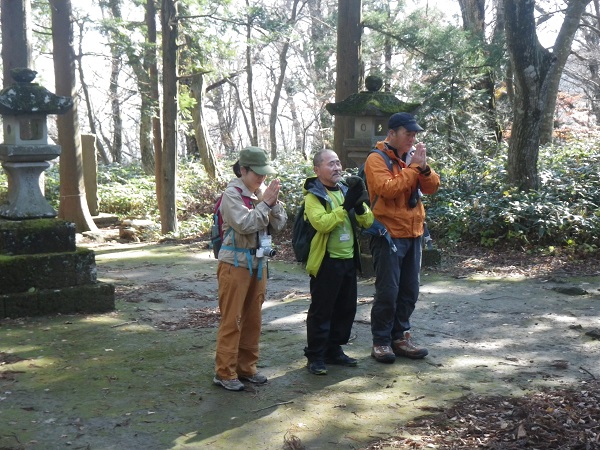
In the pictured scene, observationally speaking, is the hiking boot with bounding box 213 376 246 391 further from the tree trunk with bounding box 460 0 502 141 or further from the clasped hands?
the tree trunk with bounding box 460 0 502 141

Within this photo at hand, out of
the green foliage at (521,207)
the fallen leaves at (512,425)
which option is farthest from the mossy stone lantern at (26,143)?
the green foliage at (521,207)

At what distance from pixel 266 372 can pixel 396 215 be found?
165 centimetres

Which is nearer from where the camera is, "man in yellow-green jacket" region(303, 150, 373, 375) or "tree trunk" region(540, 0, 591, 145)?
"man in yellow-green jacket" region(303, 150, 373, 375)

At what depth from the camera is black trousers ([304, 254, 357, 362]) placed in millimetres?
5332

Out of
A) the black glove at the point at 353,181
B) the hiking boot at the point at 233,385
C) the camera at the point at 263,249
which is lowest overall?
the hiking boot at the point at 233,385

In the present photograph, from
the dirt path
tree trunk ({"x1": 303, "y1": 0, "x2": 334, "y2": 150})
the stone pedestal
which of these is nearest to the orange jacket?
the dirt path

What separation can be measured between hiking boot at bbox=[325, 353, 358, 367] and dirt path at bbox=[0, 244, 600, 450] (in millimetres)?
67

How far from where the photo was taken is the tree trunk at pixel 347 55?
573 inches

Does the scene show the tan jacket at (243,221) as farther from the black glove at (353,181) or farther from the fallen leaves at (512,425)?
the fallen leaves at (512,425)

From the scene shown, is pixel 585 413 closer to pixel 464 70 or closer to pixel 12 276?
pixel 12 276

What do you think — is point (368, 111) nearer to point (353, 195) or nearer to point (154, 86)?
point (353, 195)

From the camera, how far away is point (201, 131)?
21.3 m

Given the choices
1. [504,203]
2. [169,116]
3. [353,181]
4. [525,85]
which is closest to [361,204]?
[353,181]

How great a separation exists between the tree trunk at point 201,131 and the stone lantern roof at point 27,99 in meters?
13.0
